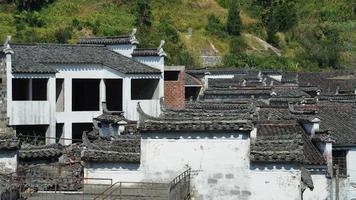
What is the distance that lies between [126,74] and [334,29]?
185 feet

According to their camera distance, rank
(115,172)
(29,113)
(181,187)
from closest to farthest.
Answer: (181,187)
(115,172)
(29,113)

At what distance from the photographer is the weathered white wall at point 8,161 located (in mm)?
21344

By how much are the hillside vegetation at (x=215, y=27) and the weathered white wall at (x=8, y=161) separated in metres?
47.8

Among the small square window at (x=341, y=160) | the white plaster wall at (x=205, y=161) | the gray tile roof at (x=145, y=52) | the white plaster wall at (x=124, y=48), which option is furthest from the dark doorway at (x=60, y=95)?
the white plaster wall at (x=205, y=161)

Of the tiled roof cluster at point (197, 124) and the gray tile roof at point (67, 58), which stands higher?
the gray tile roof at point (67, 58)

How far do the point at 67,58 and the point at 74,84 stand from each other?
2.78m

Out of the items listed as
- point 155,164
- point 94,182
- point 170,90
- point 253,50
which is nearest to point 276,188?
point 155,164

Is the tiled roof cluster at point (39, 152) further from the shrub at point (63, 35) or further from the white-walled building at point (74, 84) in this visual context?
the shrub at point (63, 35)

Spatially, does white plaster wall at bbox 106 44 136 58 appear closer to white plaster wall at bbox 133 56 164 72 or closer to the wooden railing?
white plaster wall at bbox 133 56 164 72

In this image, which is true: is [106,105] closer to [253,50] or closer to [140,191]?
[140,191]

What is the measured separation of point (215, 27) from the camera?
8744 centimetres

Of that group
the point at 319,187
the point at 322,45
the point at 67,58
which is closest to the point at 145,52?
the point at 67,58

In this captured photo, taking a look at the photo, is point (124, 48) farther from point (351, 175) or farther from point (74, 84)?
point (351, 175)

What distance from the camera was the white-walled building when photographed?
39125mm
